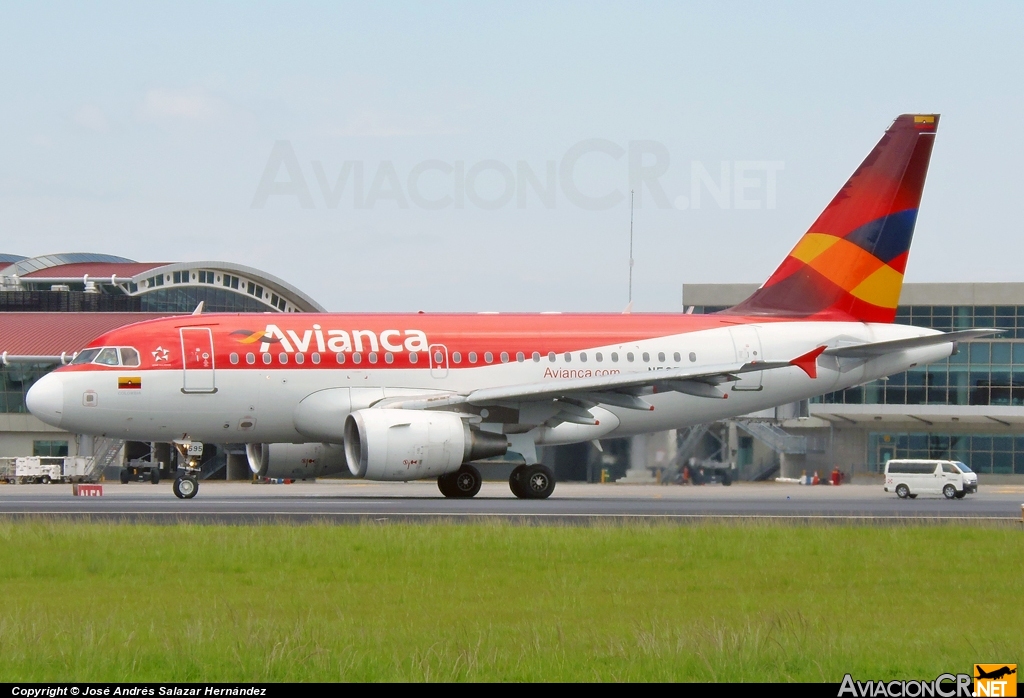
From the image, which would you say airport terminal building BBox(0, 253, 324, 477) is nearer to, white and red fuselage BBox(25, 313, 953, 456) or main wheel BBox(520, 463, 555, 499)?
white and red fuselage BBox(25, 313, 953, 456)

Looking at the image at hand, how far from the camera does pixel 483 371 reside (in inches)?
1228

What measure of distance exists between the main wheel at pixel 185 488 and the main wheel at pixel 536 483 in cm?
755

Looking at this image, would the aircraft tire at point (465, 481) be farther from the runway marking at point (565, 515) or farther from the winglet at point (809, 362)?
the winglet at point (809, 362)

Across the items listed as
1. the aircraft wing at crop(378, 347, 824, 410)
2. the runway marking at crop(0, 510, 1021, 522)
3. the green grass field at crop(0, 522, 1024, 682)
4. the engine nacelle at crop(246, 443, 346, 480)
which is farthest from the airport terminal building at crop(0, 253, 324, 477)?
the green grass field at crop(0, 522, 1024, 682)

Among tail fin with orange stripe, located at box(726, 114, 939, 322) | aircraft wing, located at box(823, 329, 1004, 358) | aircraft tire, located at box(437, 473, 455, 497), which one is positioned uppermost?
tail fin with orange stripe, located at box(726, 114, 939, 322)

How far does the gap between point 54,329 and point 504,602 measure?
196 feet

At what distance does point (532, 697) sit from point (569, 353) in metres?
23.9

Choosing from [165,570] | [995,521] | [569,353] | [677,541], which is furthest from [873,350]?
[165,570]

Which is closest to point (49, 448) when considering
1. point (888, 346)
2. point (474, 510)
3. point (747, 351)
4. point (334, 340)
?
point (334, 340)

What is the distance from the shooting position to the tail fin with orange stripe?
34656mm

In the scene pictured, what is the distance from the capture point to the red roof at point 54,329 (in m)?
65.7

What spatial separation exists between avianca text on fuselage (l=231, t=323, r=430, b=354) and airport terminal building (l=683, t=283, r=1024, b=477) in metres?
39.1

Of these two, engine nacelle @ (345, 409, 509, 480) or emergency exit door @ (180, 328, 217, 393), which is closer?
engine nacelle @ (345, 409, 509, 480)

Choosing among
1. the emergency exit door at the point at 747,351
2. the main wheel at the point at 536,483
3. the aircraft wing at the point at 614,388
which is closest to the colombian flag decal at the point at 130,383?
the aircraft wing at the point at 614,388
